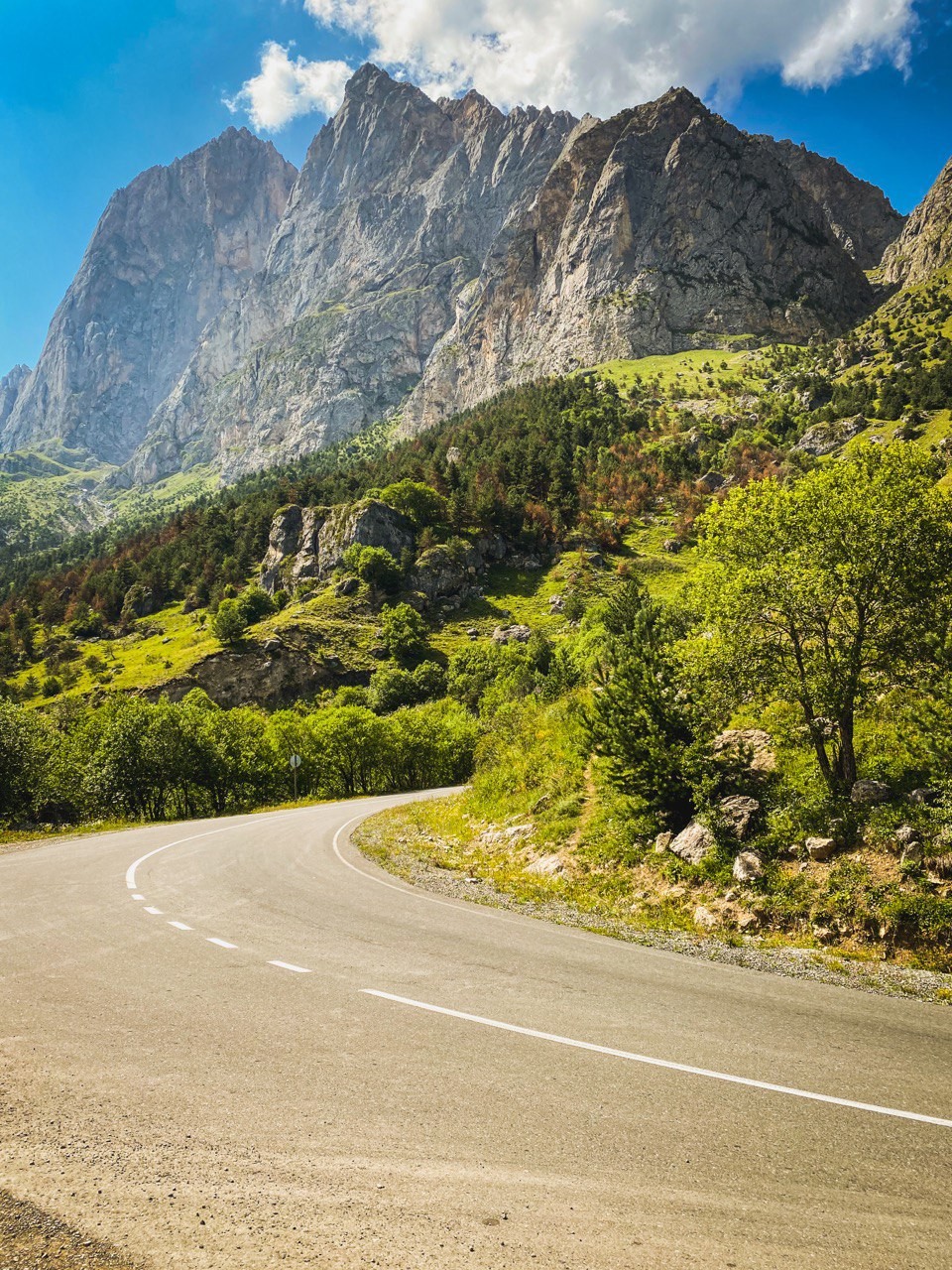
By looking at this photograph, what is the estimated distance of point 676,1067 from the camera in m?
6.39

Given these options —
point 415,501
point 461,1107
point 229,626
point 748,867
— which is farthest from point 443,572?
point 461,1107

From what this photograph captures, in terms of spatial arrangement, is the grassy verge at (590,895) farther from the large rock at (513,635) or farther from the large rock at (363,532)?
the large rock at (363,532)

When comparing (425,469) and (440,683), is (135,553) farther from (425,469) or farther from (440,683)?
(440,683)

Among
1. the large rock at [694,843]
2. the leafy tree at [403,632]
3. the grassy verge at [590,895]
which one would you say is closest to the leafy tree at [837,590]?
the large rock at [694,843]

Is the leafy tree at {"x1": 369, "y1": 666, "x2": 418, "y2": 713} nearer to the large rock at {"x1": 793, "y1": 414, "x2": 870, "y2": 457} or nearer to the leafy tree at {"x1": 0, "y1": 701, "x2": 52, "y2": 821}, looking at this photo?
the leafy tree at {"x1": 0, "y1": 701, "x2": 52, "y2": 821}

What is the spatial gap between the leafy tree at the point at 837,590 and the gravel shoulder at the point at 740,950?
4657mm

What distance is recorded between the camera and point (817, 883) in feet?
40.0

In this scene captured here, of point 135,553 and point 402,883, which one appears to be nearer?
point 402,883

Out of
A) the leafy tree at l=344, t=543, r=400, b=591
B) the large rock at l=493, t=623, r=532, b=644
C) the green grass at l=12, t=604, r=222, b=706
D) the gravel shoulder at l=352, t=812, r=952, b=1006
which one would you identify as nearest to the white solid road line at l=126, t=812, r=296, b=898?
the gravel shoulder at l=352, t=812, r=952, b=1006

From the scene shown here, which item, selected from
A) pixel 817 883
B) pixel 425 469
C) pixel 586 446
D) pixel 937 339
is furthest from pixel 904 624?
pixel 937 339

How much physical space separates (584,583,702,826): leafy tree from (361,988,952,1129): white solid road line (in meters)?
9.05

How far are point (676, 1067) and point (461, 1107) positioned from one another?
242cm

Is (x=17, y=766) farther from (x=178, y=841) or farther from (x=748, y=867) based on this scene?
Result: (x=748, y=867)

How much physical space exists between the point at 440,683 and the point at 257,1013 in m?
83.6
